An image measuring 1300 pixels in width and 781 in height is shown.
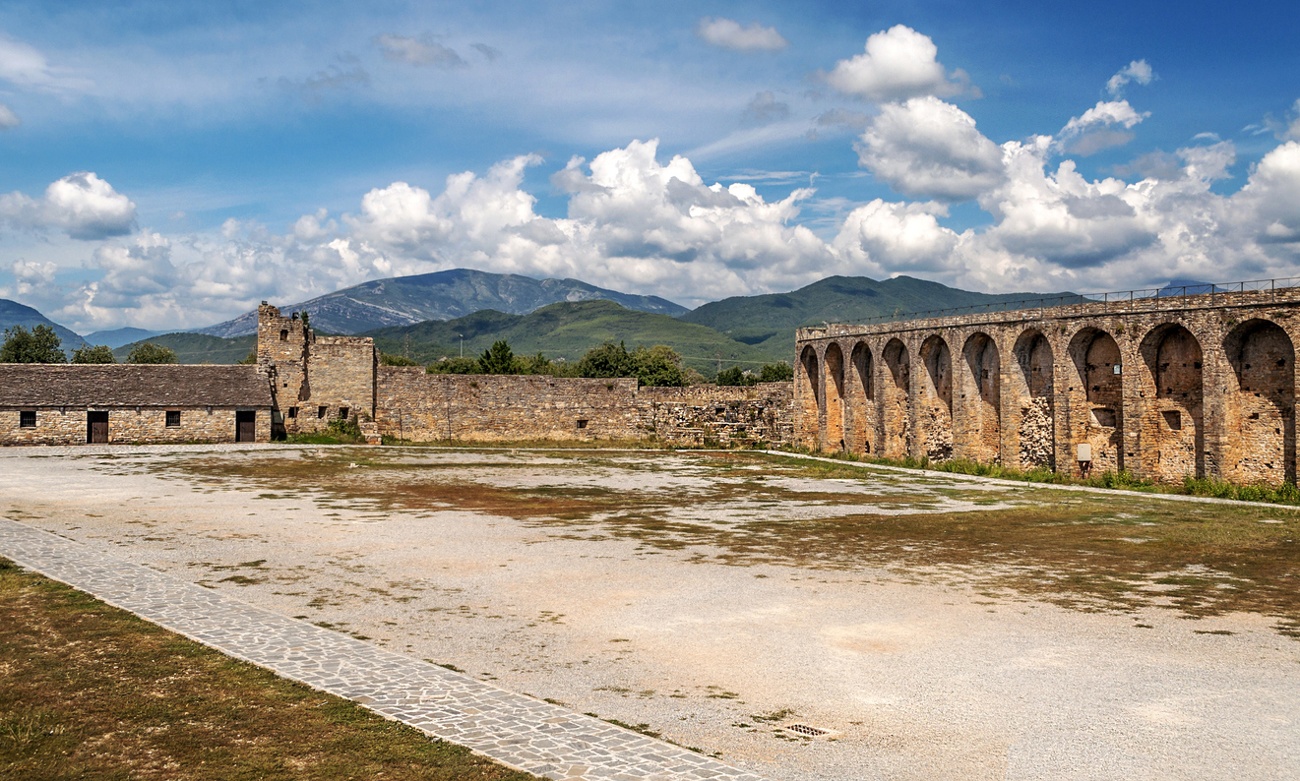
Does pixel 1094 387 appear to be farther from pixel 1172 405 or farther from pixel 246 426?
pixel 246 426

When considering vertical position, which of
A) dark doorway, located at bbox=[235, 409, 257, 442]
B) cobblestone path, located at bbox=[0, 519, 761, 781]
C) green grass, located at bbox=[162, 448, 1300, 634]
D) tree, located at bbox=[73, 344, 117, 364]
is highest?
tree, located at bbox=[73, 344, 117, 364]

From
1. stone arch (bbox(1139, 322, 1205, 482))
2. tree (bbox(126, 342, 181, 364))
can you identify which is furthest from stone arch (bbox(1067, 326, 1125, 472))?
tree (bbox(126, 342, 181, 364))

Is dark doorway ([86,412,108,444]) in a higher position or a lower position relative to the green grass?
higher

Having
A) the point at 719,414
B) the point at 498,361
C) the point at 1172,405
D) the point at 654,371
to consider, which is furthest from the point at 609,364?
the point at 1172,405

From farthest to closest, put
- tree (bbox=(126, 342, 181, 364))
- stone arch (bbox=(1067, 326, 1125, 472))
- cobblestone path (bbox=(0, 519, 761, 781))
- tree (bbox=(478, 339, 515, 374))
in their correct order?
tree (bbox=(126, 342, 181, 364)), tree (bbox=(478, 339, 515, 374)), stone arch (bbox=(1067, 326, 1125, 472)), cobblestone path (bbox=(0, 519, 761, 781))

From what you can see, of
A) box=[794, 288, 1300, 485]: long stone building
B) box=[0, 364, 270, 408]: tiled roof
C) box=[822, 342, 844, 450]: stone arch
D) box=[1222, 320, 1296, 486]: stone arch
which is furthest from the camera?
box=[822, 342, 844, 450]: stone arch

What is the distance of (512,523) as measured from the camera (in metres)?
20.6

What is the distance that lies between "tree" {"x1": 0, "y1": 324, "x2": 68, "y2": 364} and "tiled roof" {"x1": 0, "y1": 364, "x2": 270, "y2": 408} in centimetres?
3208

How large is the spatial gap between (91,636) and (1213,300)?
2967 cm

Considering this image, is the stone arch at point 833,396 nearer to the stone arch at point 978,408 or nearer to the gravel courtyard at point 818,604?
the stone arch at point 978,408

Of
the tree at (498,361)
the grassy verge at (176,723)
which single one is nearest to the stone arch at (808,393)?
the tree at (498,361)

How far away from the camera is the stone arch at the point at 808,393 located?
4712 cm

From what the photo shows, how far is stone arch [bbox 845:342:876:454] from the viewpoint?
43.0m

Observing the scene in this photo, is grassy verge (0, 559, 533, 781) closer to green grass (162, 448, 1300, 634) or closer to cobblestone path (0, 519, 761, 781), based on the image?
cobblestone path (0, 519, 761, 781)
